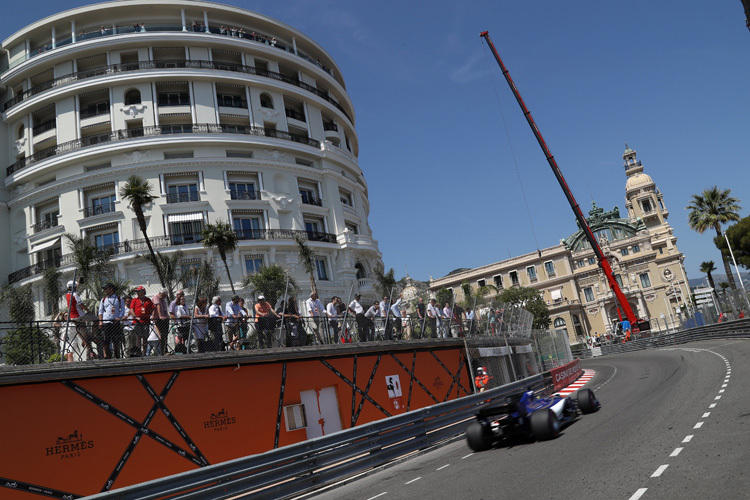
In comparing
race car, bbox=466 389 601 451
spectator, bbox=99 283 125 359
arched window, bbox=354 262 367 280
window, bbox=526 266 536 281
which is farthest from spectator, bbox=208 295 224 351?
window, bbox=526 266 536 281

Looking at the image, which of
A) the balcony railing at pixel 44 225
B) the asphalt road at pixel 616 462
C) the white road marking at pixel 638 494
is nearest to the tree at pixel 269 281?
the balcony railing at pixel 44 225

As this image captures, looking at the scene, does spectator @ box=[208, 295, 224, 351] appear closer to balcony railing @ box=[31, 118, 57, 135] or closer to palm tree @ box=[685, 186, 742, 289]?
balcony railing @ box=[31, 118, 57, 135]

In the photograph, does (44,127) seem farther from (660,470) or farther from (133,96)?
(660,470)

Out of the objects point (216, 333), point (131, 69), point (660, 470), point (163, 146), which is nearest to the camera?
point (660, 470)

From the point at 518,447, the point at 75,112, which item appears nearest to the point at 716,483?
the point at 518,447

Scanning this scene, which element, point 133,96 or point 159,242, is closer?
point 159,242

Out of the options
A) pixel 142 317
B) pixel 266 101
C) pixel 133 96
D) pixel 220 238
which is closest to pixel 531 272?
pixel 266 101

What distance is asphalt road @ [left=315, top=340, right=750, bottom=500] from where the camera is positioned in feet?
22.0

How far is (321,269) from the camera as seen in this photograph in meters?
44.1

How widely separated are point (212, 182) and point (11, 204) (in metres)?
15.4

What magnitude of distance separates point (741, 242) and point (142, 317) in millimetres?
62528

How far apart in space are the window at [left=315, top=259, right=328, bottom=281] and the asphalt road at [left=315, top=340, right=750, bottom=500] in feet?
100

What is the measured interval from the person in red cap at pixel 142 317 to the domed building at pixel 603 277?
7510 cm

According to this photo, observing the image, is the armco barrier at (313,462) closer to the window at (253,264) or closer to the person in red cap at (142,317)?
the person in red cap at (142,317)
